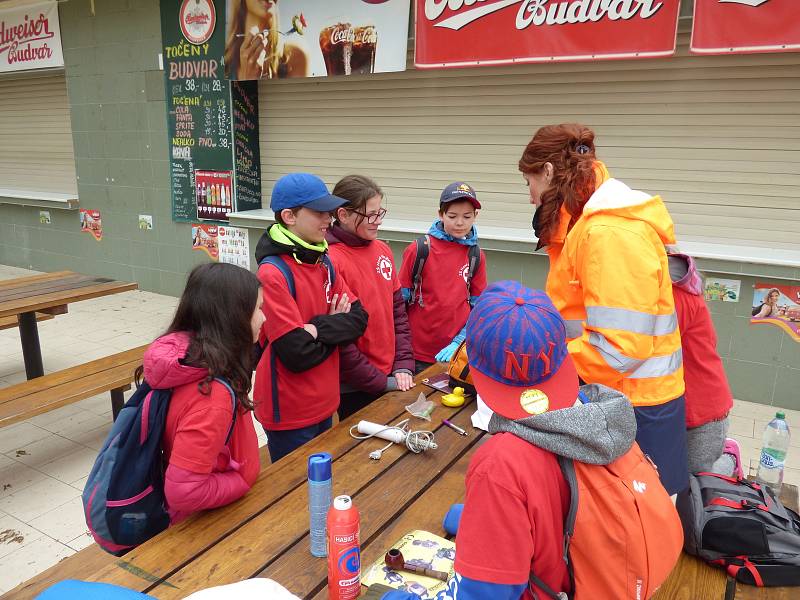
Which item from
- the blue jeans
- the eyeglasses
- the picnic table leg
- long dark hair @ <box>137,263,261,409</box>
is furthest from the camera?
the picnic table leg

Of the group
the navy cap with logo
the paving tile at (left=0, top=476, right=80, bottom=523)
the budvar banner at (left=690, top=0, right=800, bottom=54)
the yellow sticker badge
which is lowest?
the paving tile at (left=0, top=476, right=80, bottom=523)

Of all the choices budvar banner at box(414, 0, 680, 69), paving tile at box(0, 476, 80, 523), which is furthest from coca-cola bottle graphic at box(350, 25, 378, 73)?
paving tile at box(0, 476, 80, 523)

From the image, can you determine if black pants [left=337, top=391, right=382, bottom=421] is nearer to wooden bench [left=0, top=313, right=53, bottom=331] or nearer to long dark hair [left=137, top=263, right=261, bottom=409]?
long dark hair [left=137, top=263, right=261, bottom=409]

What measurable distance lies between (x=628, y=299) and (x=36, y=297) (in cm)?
472

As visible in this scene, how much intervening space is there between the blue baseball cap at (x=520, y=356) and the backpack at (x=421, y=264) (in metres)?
2.29

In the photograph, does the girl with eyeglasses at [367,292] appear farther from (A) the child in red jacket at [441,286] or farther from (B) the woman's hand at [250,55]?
(B) the woman's hand at [250,55]

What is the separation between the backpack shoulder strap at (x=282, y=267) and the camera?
2414 millimetres

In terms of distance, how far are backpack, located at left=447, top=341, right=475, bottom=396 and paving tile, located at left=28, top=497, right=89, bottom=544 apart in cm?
210

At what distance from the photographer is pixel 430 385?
112 inches

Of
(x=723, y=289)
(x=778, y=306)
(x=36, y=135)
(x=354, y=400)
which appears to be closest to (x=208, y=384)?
(x=354, y=400)

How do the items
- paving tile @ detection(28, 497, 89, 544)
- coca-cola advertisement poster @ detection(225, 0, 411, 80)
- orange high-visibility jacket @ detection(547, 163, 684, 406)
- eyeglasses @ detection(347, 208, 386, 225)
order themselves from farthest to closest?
coca-cola advertisement poster @ detection(225, 0, 411, 80), paving tile @ detection(28, 497, 89, 544), eyeglasses @ detection(347, 208, 386, 225), orange high-visibility jacket @ detection(547, 163, 684, 406)

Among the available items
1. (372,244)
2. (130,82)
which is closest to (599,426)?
(372,244)

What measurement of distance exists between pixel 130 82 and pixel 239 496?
7180 mm

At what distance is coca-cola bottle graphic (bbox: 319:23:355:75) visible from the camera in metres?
5.91
